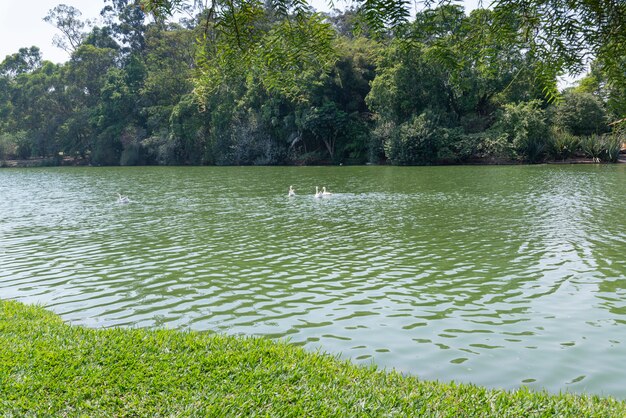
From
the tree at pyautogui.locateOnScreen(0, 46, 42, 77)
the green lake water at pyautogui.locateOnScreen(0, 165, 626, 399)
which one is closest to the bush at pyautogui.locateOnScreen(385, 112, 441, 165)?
the green lake water at pyautogui.locateOnScreen(0, 165, 626, 399)

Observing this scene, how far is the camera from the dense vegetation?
210cm

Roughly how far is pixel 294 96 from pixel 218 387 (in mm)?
2657

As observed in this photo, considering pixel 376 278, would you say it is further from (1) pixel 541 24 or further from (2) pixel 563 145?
(2) pixel 563 145

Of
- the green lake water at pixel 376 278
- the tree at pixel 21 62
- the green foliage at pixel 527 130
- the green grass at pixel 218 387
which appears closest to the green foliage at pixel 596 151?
the green foliage at pixel 527 130

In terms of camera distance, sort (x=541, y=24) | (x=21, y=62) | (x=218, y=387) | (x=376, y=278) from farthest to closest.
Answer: (x=21, y=62), (x=376, y=278), (x=218, y=387), (x=541, y=24)

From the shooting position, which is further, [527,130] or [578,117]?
[578,117]

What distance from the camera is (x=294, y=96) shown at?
236 centimetres

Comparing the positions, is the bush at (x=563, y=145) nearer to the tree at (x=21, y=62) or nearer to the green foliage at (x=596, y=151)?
the green foliage at (x=596, y=151)

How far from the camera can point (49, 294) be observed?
8633 millimetres

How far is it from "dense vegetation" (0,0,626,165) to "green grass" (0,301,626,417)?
7.16 ft

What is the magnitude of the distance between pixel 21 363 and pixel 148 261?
6.69 m

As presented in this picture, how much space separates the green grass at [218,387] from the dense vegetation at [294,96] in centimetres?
218

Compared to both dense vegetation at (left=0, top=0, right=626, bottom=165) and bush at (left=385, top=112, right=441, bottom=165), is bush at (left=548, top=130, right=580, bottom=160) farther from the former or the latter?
bush at (left=385, top=112, right=441, bottom=165)

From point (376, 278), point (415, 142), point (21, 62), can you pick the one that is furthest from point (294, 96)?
point (21, 62)
